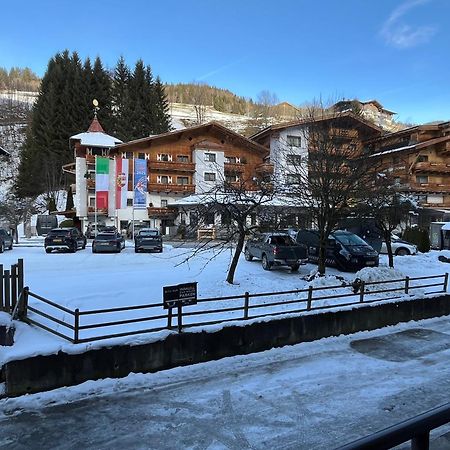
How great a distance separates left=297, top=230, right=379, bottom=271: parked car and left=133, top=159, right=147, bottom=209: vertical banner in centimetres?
2521

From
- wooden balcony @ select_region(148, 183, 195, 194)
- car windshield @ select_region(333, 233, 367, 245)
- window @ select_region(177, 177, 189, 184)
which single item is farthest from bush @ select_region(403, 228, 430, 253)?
window @ select_region(177, 177, 189, 184)

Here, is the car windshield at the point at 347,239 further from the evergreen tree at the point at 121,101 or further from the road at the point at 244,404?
the evergreen tree at the point at 121,101

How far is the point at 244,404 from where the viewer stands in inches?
255

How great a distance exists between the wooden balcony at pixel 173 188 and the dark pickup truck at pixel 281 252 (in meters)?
31.2

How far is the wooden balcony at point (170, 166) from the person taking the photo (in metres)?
49.3

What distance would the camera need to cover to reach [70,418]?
5969mm

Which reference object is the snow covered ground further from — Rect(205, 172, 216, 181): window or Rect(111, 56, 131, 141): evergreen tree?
Rect(111, 56, 131, 141): evergreen tree

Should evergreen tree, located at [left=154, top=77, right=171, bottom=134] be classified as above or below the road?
above

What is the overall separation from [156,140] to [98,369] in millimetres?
45326

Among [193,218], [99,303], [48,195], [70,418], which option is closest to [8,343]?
[70,418]

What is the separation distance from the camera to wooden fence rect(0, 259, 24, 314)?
8.27 m

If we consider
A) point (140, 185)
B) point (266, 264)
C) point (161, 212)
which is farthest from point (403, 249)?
point (161, 212)

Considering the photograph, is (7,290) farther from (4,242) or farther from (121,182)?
(121,182)

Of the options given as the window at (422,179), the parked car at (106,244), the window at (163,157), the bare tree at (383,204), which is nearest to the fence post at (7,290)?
the bare tree at (383,204)
